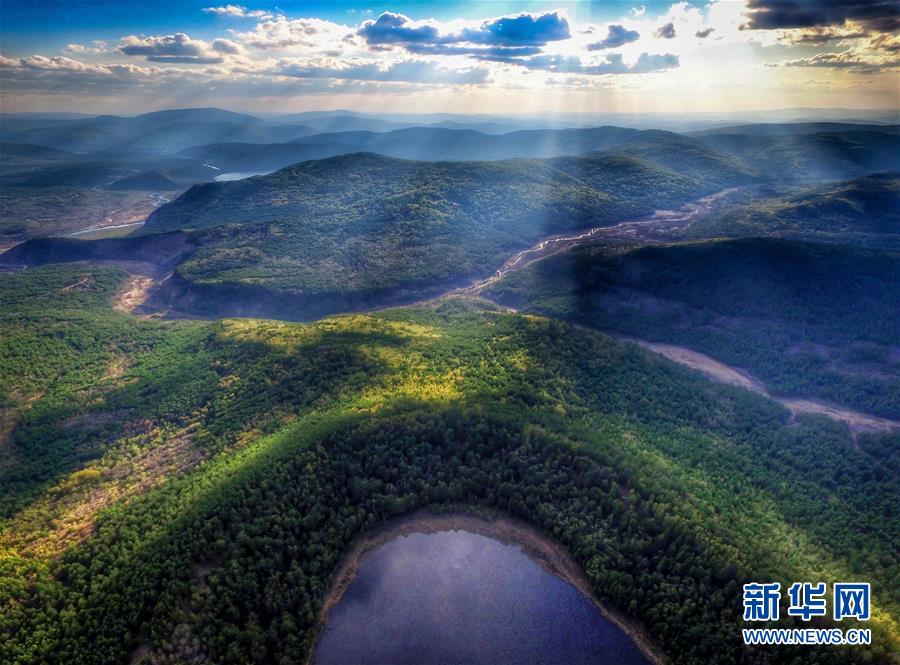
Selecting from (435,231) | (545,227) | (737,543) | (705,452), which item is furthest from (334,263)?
(737,543)

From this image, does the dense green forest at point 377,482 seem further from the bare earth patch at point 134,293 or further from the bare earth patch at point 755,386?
the bare earth patch at point 134,293

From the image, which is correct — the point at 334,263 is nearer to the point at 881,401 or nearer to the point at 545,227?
the point at 545,227

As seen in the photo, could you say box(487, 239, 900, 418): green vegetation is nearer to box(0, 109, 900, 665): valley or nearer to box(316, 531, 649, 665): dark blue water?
box(0, 109, 900, 665): valley

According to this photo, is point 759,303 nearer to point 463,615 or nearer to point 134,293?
point 463,615

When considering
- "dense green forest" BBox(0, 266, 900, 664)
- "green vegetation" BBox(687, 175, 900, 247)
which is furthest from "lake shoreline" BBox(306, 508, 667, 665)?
"green vegetation" BBox(687, 175, 900, 247)

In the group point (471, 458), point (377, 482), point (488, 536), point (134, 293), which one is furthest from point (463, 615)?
point (134, 293)

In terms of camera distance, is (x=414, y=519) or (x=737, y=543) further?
(x=414, y=519)
